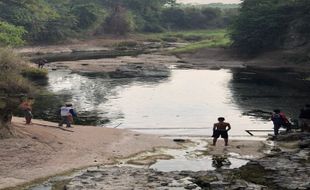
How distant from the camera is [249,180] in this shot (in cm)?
2528

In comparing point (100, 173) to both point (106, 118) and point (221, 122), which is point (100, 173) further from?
point (106, 118)

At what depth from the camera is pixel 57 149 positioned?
29.9m

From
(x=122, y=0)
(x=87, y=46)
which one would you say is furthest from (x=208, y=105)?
(x=122, y=0)

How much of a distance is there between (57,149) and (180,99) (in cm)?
2688

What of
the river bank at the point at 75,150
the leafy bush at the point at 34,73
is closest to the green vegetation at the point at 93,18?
the leafy bush at the point at 34,73

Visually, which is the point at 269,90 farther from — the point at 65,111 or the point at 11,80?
the point at 65,111

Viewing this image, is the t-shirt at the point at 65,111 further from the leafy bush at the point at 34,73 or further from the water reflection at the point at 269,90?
the leafy bush at the point at 34,73

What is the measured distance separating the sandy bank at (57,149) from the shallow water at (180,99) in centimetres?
540

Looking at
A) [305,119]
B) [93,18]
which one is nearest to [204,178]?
[305,119]

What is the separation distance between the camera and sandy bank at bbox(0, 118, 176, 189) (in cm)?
2636

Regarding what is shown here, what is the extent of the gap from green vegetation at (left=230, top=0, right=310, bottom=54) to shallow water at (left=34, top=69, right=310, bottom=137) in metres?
13.4

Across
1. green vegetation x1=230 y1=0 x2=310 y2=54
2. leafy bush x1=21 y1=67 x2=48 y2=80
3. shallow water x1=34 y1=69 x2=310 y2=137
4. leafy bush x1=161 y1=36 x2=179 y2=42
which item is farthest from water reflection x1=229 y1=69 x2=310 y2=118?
leafy bush x1=161 y1=36 x2=179 y2=42

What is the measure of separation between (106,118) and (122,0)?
122 m

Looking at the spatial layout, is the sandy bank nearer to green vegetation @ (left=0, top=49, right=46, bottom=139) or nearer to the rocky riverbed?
the rocky riverbed
